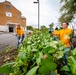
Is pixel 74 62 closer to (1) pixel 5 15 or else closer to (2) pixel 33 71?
(2) pixel 33 71

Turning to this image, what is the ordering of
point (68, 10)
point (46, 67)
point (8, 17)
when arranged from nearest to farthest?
1. point (46, 67)
2. point (68, 10)
3. point (8, 17)

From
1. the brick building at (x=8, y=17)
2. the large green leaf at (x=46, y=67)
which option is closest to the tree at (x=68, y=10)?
the large green leaf at (x=46, y=67)

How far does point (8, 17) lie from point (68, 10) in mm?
70482

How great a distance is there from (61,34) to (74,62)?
6.81 meters

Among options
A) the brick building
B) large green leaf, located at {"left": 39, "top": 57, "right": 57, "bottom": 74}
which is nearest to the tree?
large green leaf, located at {"left": 39, "top": 57, "right": 57, "bottom": 74}

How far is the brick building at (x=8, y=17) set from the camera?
85.8 meters

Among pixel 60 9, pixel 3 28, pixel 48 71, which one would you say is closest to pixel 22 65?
pixel 48 71

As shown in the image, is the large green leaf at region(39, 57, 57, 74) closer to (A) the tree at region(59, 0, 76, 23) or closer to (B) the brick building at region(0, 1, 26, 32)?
(A) the tree at region(59, 0, 76, 23)

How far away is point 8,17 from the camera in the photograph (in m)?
89.4

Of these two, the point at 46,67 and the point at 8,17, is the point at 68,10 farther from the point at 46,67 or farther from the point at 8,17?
the point at 8,17

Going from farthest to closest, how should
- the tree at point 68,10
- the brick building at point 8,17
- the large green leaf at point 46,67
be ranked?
the brick building at point 8,17, the tree at point 68,10, the large green leaf at point 46,67

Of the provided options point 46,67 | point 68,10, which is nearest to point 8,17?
point 68,10

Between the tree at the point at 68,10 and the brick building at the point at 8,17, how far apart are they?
63.4m

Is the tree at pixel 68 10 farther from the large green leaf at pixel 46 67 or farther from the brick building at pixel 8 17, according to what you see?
the brick building at pixel 8 17
